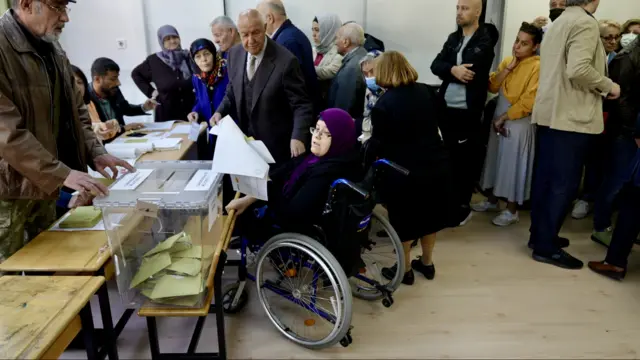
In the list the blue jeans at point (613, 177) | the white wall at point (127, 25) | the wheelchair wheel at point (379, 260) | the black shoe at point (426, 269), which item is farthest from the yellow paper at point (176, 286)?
the white wall at point (127, 25)

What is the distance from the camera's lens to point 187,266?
1688 mm

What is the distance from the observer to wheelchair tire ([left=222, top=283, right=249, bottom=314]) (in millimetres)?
2385

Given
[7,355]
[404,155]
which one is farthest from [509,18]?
[7,355]

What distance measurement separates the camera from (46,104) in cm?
172

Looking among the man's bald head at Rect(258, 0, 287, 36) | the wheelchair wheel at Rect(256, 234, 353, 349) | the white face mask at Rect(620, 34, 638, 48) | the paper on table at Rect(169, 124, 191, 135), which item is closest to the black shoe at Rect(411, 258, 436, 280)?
the wheelchair wheel at Rect(256, 234, 353, 349)

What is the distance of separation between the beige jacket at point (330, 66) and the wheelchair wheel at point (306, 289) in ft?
5.62

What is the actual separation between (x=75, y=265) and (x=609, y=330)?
228 cm

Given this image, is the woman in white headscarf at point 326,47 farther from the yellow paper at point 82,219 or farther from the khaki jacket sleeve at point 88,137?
the yellow paper at point 82,219

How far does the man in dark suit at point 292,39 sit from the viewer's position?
9.96 ft

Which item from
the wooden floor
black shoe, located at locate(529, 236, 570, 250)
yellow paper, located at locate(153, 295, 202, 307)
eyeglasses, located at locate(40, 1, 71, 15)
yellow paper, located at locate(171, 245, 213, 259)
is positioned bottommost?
the wooden floor

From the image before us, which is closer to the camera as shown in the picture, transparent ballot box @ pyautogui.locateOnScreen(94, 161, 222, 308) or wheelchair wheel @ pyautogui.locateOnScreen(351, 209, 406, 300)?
transparent ballot box @ pyautogui.locateOnScreen(94, 161, 222, 308)

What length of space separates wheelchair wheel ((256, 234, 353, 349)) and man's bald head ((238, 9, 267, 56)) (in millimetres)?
1066

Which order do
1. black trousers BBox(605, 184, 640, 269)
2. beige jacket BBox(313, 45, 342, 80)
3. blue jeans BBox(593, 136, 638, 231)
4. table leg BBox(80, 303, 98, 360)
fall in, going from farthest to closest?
1. beige jacket BBox(313, 45, 342, 80)
2. blue jeans BBox(593, 136, 638, 231)
3. black trousers BBox(605, 184, 640, 269)
4. table leg BBox(80, 303, 98, 360)

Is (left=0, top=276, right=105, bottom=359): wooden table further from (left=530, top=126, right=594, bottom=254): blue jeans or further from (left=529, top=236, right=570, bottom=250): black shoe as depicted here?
(left=529, top=236, right=570, bottom=250): black shoe
